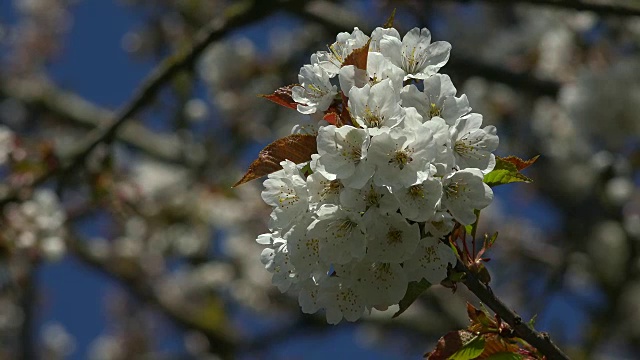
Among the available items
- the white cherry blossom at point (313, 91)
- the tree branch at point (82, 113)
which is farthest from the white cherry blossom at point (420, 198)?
the tree branch at point (82, 113)

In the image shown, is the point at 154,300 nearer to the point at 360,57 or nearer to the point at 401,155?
the point at 360,57

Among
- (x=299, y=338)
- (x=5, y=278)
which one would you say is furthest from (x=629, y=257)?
(x=5, y=278)

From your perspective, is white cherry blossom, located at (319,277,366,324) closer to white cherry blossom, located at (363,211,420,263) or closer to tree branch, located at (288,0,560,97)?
white cherry blossom, located at (363,211,420,263)

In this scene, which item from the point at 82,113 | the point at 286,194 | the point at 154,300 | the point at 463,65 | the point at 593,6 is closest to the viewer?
the point at 286,194

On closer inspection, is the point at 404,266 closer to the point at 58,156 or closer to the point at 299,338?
the point at 58,156

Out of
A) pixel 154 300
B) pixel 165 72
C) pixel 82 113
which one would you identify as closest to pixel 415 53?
pixel 165 72

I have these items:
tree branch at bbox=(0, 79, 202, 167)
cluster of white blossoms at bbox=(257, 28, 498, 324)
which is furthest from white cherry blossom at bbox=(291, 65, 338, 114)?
tree branch at bbox=(0, 79, 202, 167)
